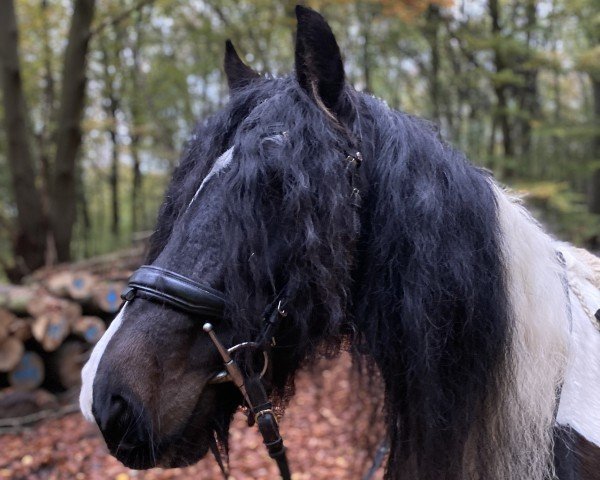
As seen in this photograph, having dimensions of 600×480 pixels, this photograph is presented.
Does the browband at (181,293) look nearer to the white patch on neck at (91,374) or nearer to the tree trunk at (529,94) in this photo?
the white patch on neck at (91,374)

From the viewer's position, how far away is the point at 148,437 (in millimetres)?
1070

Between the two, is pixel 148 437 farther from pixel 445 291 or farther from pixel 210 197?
pixel 445 291

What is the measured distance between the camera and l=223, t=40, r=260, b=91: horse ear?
4.96 feet

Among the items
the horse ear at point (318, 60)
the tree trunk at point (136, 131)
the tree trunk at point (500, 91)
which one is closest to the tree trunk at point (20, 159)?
the tree trunk at point (136, 131)

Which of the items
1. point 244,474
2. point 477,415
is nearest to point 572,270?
point 477,415

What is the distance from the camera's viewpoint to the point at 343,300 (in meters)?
1.18

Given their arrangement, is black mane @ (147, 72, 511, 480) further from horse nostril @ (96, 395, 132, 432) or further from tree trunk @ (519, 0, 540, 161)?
tree trunk @ (519, 0, 540, 161)

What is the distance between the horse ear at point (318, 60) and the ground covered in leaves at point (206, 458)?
8.09ft

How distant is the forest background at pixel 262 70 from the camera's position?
6.60 m

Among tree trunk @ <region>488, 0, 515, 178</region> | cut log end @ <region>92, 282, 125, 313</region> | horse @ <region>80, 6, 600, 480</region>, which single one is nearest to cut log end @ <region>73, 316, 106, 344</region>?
cut log end @ <region>92, 282, 125, 313</region>

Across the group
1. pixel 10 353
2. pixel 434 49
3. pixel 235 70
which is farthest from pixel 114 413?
pixel 434 49

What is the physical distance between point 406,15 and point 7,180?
37.9 ft

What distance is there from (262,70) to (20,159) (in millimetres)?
4596

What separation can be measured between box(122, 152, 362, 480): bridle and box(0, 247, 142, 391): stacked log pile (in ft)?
13.5
